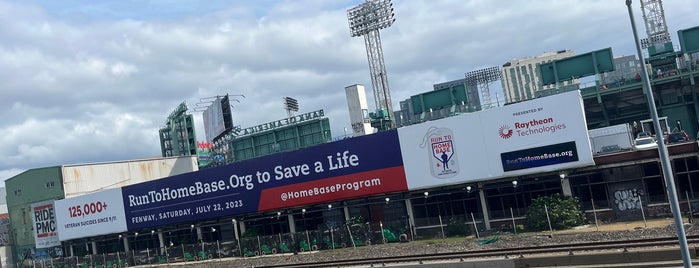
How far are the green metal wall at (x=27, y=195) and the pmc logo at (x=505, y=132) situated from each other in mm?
50392

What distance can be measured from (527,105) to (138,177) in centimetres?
5277

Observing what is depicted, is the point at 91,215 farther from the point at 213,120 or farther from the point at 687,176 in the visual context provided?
the point at 687,176

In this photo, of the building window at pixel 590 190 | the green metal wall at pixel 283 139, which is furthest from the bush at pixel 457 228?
the green metal wall at pixel 283 139

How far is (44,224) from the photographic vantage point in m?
68.5

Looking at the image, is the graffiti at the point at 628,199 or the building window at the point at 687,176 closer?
the building window at the point at 687,176

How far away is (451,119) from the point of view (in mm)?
40656

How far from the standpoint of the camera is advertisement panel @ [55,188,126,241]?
59.6m

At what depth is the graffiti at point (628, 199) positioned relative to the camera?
36.6 m

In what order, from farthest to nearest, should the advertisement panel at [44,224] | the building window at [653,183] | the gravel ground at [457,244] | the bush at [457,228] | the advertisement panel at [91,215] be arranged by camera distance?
the advertisement panel at [44,224]
the advertisement panel at [91,215]
the bush at [457,228]
the building window at [653,183]
the gravel ground at [457,244]

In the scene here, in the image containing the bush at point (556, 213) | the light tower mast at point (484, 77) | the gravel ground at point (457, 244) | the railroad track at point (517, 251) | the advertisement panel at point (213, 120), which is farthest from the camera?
the light tower mast at point (484, 77)

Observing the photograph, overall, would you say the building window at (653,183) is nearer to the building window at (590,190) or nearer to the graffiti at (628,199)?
the graffiti at (628,199)

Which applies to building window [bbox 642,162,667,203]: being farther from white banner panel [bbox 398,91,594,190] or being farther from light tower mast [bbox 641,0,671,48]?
light tower mast [bbox 641,0,671,48]

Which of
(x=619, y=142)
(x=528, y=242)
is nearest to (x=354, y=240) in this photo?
(x=528, y=242)

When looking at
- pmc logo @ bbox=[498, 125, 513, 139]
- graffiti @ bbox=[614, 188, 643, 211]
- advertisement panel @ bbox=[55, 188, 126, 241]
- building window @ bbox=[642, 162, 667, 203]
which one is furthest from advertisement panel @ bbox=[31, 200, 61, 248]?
building window @ bbox=[642, 162, 667, 203]
